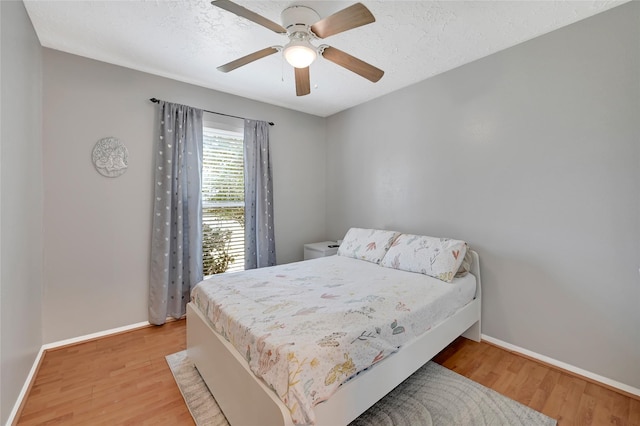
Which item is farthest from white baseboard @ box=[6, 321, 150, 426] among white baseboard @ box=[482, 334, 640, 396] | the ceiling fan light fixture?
white baseboard @ box=[482, 334, 640, 396]

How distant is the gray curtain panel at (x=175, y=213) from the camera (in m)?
2.79

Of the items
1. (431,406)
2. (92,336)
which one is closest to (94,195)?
(92,336)

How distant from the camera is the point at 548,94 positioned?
7.01ft

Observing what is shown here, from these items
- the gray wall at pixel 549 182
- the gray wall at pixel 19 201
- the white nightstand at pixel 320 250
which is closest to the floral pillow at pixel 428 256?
the gray wall at pixel 549 182

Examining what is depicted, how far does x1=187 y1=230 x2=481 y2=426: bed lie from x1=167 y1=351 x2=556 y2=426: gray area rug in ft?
0.39

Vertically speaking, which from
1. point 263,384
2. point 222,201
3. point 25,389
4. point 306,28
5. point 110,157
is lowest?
point 25,389

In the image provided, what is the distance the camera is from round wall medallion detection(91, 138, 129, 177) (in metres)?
2.54

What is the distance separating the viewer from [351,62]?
199 centimetres

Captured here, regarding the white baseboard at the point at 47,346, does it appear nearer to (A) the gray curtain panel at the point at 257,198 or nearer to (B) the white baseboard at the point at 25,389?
(B) the white baseboard at the point at 25,389

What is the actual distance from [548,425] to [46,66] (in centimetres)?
453

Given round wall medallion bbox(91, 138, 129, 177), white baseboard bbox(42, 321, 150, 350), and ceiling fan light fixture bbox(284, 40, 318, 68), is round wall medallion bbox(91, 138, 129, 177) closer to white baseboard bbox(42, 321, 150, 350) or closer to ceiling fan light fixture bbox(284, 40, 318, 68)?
white baseboard bbox(42, 321, 150, 350)

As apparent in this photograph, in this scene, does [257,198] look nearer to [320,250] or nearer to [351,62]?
[320,250]

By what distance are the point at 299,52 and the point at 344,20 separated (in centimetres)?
34

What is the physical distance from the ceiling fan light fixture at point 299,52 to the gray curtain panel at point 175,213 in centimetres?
171
